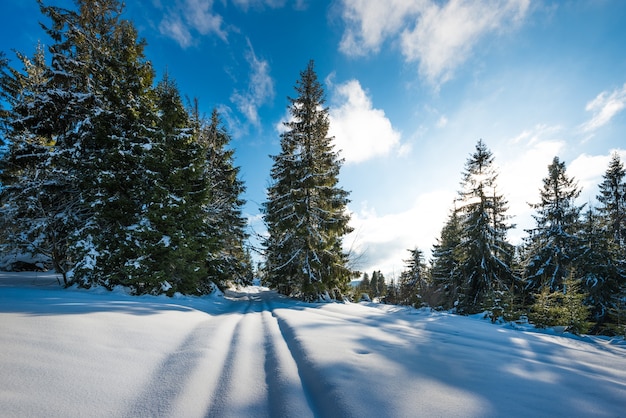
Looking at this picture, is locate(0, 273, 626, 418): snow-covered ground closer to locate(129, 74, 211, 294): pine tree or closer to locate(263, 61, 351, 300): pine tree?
locate(129, 74, 211, 294): pine tree

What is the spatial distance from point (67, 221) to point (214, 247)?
5.58 metres

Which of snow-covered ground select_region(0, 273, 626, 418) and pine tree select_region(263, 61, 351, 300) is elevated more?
pine tree select_region(263, 61, 351, 300)

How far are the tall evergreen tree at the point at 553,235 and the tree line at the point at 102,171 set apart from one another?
21.1m

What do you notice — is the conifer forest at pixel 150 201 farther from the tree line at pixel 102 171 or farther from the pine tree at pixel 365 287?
the pine tree at pixel 365 287

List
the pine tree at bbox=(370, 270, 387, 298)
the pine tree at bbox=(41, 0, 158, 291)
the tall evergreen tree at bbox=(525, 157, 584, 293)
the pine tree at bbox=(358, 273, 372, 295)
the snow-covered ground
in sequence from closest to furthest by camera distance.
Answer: the snow-covered ground
the pine tree at bbox=(41, 0, 158, 291)
the tall evergreen tree at bbox=(525, 157, 584, 293)
the pine tree at bbox=(358, 273, 372, 295)
the pine tree at bbox=(370, 270, 387, 298)

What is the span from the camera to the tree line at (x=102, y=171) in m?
8.38

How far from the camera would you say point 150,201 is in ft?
29.4

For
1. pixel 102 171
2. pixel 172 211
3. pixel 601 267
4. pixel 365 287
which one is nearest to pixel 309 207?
pixel 172 211

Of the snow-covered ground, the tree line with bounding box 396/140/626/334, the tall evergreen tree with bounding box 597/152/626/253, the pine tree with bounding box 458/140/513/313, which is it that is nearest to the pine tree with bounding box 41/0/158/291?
the snow-covered ground

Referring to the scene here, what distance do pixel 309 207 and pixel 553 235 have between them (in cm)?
1834

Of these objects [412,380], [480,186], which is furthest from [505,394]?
[480,186]

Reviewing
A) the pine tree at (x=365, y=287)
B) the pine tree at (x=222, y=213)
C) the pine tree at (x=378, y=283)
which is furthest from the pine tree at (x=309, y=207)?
the pine tree at (x=378, y=283)

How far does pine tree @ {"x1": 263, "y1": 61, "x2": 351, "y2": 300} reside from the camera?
11.4 metres

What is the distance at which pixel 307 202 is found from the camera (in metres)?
11.6
